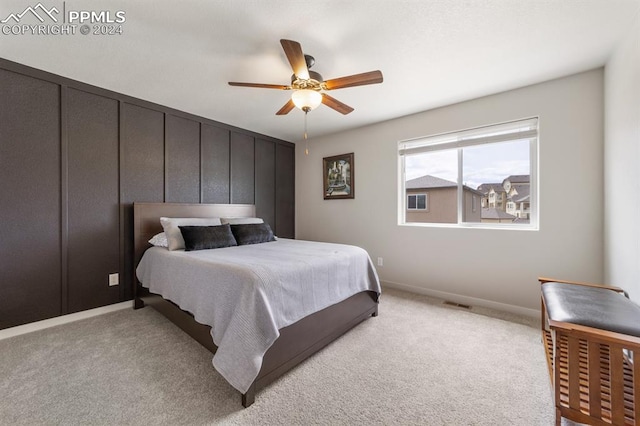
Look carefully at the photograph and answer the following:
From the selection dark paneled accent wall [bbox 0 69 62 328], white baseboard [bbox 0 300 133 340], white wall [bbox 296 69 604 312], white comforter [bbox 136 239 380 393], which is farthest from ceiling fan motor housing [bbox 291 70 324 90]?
white baseboard [bbox 0 300 133 340]

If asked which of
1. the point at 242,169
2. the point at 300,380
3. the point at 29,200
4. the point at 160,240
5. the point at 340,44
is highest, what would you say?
the point at 340,44

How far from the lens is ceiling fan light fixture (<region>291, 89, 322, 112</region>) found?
6.88 ft

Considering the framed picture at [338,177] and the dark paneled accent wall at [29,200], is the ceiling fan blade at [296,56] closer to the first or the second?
the framed picture at [338,177]

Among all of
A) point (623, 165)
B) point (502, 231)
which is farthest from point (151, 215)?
point (623, 165)

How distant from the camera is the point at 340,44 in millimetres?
1985

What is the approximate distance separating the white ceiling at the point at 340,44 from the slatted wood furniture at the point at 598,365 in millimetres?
1903

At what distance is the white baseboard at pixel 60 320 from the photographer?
225cm

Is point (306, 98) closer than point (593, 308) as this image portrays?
No

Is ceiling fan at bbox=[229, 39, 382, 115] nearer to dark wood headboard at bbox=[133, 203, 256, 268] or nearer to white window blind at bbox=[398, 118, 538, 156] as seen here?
white window blind at bbox=[398, 118, 538, 156]

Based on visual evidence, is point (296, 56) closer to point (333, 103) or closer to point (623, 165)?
point (333, 103)

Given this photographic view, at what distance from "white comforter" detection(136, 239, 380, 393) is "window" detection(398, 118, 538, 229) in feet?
4.91

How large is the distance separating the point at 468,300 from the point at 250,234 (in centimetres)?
278

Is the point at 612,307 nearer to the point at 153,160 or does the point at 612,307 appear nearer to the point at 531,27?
the point at 531,27

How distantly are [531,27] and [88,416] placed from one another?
371cm
